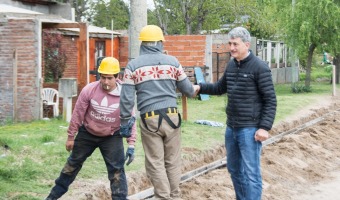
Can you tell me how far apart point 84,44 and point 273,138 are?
5383 mm

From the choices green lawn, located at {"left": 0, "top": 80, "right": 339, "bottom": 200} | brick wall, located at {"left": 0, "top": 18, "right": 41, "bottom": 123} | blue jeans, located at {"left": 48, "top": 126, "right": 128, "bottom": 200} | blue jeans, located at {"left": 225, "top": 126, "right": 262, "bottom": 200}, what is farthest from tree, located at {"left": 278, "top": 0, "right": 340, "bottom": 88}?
blue jeans, located at {"left": 48, "top": 126, "right": 128, "bottom": 200}

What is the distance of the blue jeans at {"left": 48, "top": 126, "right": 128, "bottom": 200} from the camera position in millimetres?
7449

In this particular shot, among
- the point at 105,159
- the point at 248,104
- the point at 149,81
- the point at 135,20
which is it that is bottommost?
the point at 105,159

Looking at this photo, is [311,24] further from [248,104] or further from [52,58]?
[248,104]

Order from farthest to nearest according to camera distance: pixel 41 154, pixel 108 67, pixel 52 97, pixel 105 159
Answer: pixel 52 97, pixel 41 154, pixel 105 159, pixel 108 67

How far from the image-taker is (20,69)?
16.4 m

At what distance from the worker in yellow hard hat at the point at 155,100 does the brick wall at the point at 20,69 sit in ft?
31.7

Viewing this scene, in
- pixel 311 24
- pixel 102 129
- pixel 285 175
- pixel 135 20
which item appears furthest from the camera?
pixel 311 24

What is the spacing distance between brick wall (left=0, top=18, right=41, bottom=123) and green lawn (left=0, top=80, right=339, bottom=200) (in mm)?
694

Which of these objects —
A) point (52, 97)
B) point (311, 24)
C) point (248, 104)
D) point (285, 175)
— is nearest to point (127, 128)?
point (248, 104)

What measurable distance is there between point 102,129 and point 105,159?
14.8 inches

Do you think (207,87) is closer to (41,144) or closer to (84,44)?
(41,144)

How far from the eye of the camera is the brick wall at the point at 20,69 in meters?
16.3

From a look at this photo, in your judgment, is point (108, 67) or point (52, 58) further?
point (52, 58)
